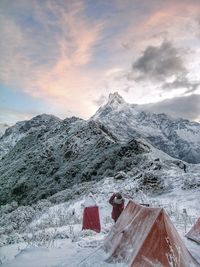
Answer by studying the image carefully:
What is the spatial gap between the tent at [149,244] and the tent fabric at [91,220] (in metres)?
5.35

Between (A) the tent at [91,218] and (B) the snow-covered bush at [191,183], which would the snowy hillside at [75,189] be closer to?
(B) the snow-covered bush at [191,183]

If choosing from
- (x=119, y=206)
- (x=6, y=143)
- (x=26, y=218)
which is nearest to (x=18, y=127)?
(x=6, y=143)

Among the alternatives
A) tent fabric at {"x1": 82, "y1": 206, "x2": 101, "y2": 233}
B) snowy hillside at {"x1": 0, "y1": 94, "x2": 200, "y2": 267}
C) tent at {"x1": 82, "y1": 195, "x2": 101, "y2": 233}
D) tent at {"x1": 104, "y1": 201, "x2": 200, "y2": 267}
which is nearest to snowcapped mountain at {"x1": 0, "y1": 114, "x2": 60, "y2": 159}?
snowy hillside at {"x1": 0, "y1": 94, "x2": 200, "y2": 267}

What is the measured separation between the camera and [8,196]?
50.9m

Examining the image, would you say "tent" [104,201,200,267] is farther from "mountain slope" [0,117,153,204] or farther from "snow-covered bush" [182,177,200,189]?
"mountain slope" [0,117,153,204]

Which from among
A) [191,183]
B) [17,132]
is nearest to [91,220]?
[191,183]

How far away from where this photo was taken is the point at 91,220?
1394 cm

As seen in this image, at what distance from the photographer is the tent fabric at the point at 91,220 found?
13.8 meters

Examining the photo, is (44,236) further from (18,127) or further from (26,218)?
(18,127)

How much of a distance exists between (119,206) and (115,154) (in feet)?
112

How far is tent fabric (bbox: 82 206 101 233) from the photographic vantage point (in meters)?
13.8

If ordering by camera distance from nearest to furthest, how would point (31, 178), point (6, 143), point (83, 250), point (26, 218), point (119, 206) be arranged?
point (83, 250) < point (119, 206) < point (26, 218) < point (31, 178) < point (6, 143)

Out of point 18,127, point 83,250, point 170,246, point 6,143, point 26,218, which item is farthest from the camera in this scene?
point 18,127

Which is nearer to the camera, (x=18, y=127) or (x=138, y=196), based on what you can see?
(x=138, y=196)
